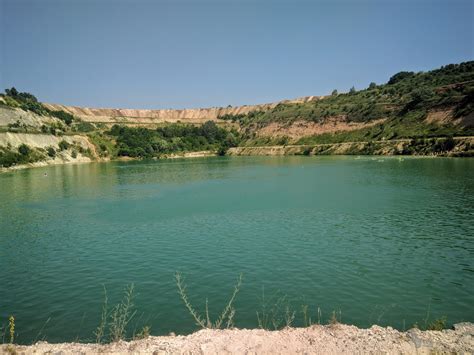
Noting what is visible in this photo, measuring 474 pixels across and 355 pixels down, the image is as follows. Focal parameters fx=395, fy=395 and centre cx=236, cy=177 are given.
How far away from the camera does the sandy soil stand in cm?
990

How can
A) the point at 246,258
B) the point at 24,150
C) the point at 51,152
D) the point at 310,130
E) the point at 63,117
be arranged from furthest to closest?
the point at 63,117 → the point at 310,130 → the point at 51,152 → the point at 24,150 → the point at 246,258

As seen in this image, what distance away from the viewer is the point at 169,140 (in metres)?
176

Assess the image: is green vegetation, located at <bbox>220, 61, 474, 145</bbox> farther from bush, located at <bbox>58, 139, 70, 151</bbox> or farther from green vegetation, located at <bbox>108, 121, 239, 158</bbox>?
bush, located at <bbox>58, 139, 70, 151</bbox>

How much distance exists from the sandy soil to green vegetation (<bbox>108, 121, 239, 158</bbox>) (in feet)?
486

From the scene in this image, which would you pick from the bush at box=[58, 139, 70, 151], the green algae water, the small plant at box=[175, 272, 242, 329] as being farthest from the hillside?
the small plant at box=[175, 272, 242, 329]

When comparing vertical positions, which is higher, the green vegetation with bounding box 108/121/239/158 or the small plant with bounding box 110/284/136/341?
the green vegetation with bounding box 108/121/239/158

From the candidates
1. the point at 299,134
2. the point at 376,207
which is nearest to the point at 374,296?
the point at 376,207

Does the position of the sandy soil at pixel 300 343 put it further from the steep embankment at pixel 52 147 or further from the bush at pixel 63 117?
the bush at pixel 63 117

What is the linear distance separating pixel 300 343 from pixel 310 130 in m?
141

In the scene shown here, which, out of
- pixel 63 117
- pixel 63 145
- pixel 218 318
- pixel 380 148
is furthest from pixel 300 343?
pixel 63 117

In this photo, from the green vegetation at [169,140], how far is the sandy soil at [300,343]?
148031 millimetres

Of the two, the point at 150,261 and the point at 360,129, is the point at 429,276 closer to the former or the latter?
the point at 150,261

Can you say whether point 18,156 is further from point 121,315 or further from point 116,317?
point 121,315

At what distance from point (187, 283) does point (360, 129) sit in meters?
118
